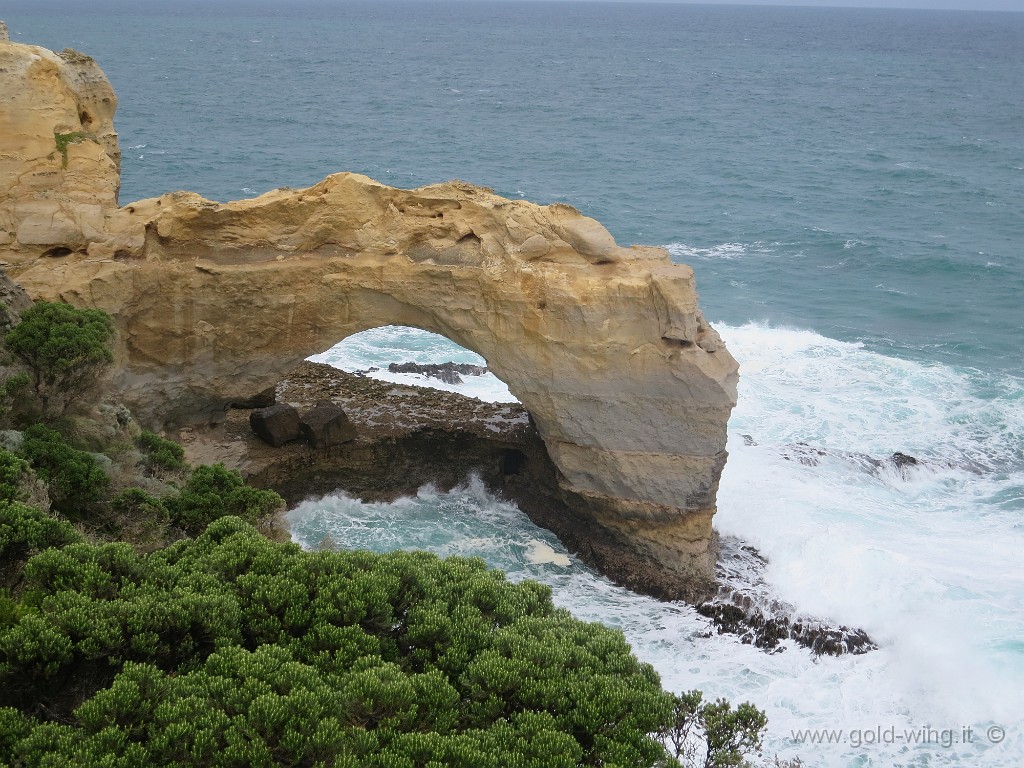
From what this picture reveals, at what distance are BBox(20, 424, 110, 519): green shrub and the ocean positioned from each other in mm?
7628

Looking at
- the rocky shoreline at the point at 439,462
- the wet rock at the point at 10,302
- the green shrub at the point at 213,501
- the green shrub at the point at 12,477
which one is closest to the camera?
the green shrub at the point at 12,477

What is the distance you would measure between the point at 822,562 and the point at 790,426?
845 cm

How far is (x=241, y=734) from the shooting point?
34.3ft

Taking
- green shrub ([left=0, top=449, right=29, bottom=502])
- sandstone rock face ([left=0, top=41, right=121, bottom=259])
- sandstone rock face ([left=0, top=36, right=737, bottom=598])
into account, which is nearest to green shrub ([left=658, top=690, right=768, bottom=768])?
green shrub ([left=0, top=449, right=29, bottom=502])

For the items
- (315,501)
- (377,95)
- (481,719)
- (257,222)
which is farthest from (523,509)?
(377,95)

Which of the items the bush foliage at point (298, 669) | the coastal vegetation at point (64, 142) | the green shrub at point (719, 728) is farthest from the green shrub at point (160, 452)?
the green shrub at point (719, 728)

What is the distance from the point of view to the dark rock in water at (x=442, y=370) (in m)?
34.0

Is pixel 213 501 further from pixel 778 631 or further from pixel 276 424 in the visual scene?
pixel 778 631

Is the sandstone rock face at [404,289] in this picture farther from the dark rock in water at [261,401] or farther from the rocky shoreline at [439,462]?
the dark rock in water at [261,401]

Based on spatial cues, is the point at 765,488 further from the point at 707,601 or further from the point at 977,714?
the point at 977,714

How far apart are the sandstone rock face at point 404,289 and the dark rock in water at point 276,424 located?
6.79 ft

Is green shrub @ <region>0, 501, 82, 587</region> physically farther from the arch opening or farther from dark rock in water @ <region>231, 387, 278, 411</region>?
the arch opening

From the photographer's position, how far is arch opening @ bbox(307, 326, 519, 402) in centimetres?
3353

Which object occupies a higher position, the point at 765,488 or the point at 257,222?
the point at 257,222
